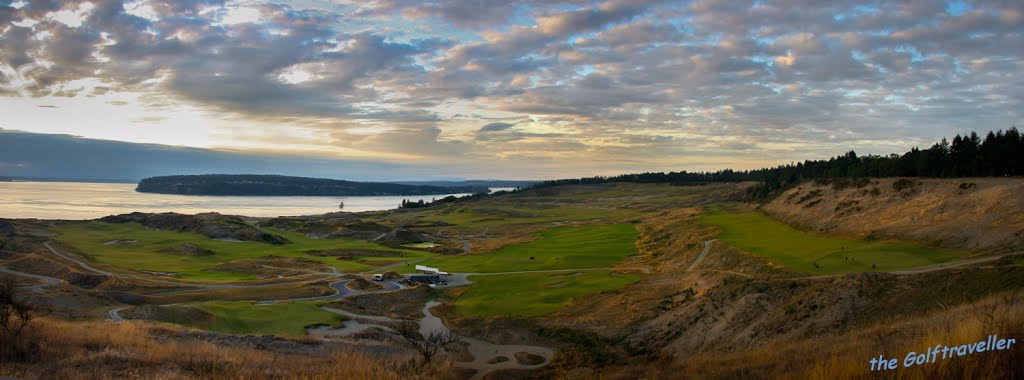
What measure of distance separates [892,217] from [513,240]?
58.5 metres

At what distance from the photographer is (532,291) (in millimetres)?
45875

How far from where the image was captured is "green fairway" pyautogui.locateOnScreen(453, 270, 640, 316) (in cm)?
4047

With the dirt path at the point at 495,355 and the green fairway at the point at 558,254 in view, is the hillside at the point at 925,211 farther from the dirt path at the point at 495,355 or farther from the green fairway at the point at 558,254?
the dirt path at the point at 495,355

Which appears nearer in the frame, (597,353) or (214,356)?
(214,356)

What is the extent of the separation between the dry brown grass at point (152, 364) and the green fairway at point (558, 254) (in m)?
46.3

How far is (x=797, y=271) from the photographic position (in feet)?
104

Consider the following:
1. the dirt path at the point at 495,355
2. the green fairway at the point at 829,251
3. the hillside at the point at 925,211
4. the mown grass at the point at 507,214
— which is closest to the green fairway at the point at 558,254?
the green fairway at the point at 829,251

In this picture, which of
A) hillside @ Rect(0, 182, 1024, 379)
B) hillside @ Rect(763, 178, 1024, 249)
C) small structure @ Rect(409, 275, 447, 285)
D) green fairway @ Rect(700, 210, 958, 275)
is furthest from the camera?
small structure @ Rect(409, 275, 447, 285)

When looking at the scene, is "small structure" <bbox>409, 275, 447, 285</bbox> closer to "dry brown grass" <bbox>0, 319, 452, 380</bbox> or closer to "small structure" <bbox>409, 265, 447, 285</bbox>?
"small structure" <bbox>409, 265, 447, 285</bbox>

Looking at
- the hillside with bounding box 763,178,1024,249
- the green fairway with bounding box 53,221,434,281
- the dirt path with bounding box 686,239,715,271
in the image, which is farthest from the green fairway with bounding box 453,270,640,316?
the green fairway with bounding box 53,221,434,281

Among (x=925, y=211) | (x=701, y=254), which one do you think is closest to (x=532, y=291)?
(x=701, y=254)

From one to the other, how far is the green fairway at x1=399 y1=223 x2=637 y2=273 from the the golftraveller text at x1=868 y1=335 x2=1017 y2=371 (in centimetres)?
5020

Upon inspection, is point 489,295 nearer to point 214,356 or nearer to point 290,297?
point 290,297

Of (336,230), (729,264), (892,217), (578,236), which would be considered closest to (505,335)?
(729,264)
